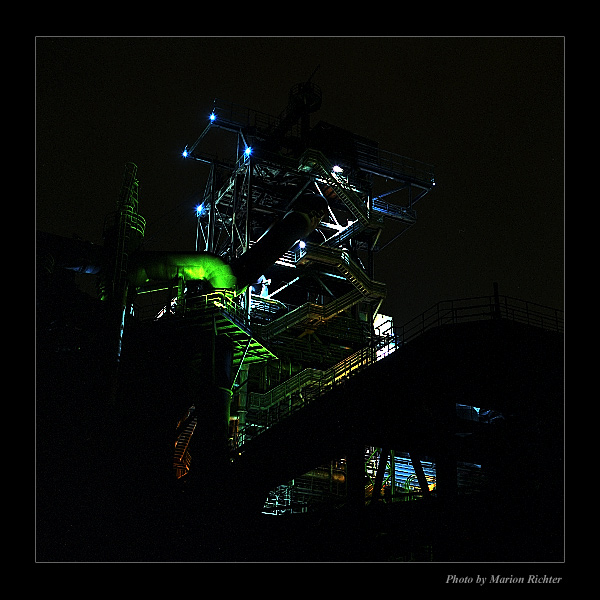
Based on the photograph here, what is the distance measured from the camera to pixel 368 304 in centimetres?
5581

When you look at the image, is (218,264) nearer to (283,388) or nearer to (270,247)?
(270,247)

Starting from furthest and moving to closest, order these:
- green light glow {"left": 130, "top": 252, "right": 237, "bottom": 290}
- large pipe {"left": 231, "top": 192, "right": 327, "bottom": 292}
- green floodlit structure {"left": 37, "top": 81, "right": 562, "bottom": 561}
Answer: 1. large pipe {"left": 231, "top": 192, "right": 327, "bottom": 292}
2. green light glow {"left": 130, "top": 252, "right": 237, "bottom": 290}
3. green floodlit structure {"left": 37, "top": 81, "right": 562, "bottom": 561}

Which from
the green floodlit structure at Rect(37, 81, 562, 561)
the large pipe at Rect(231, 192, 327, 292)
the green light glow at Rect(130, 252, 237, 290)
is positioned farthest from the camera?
the large pipe at Rect(231, 192, 327, 292)

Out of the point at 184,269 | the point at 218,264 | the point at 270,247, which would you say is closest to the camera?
the point at 184,269

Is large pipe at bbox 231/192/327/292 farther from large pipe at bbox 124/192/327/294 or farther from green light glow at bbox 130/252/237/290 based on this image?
green light glow at bbox 130/252/237/290

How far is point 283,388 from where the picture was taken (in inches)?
1743

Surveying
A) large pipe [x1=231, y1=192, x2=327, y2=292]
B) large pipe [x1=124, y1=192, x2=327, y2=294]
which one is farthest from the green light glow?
large pipe [x1=231, y1=192, x2=327, y2=292]

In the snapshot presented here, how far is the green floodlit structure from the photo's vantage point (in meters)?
24.5

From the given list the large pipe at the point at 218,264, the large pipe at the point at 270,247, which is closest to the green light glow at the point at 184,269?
the large pipe at the point at 218,264

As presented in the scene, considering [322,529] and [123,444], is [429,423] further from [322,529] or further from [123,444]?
[123,444]

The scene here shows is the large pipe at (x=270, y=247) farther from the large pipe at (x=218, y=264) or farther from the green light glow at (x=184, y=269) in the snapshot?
the green light glow at (x=184, y=269)

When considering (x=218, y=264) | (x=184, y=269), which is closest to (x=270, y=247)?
(x=218, y=264)

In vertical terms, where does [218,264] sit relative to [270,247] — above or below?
below

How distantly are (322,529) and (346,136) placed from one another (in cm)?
3958
